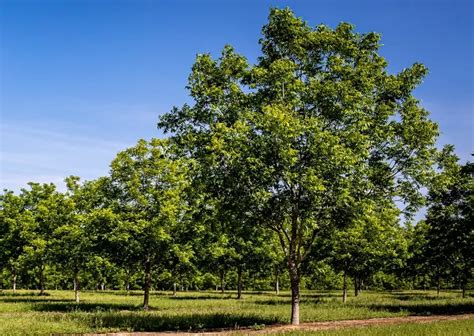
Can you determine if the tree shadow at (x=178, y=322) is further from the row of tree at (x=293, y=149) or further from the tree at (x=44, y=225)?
the tree at (x=44, y=225)

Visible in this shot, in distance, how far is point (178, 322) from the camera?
23938 millimetres

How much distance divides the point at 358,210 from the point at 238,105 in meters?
8.33

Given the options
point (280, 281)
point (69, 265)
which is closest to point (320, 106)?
point (69, 265)

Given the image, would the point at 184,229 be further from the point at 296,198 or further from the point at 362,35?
the point at 362,35

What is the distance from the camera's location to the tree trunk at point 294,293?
2433cm

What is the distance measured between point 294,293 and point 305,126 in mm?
9372

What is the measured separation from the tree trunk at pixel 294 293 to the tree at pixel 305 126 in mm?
55

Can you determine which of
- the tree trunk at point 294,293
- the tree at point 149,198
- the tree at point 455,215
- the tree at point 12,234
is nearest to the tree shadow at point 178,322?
the tree trunk at point 294,293

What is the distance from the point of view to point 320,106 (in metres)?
23.3

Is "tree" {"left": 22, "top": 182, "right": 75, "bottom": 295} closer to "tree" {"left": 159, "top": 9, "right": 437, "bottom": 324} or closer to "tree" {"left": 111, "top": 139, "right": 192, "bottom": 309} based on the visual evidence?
"tree" {"left": 111, "top": 139, "right": 192, "bottom": 309}

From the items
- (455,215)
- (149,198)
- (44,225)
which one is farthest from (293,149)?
(44,225)

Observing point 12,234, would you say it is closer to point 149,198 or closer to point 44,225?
point 44,225

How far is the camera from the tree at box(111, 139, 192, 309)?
3359 cm

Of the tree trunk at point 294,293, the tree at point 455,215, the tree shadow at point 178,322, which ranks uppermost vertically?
the tree at point 455,215
